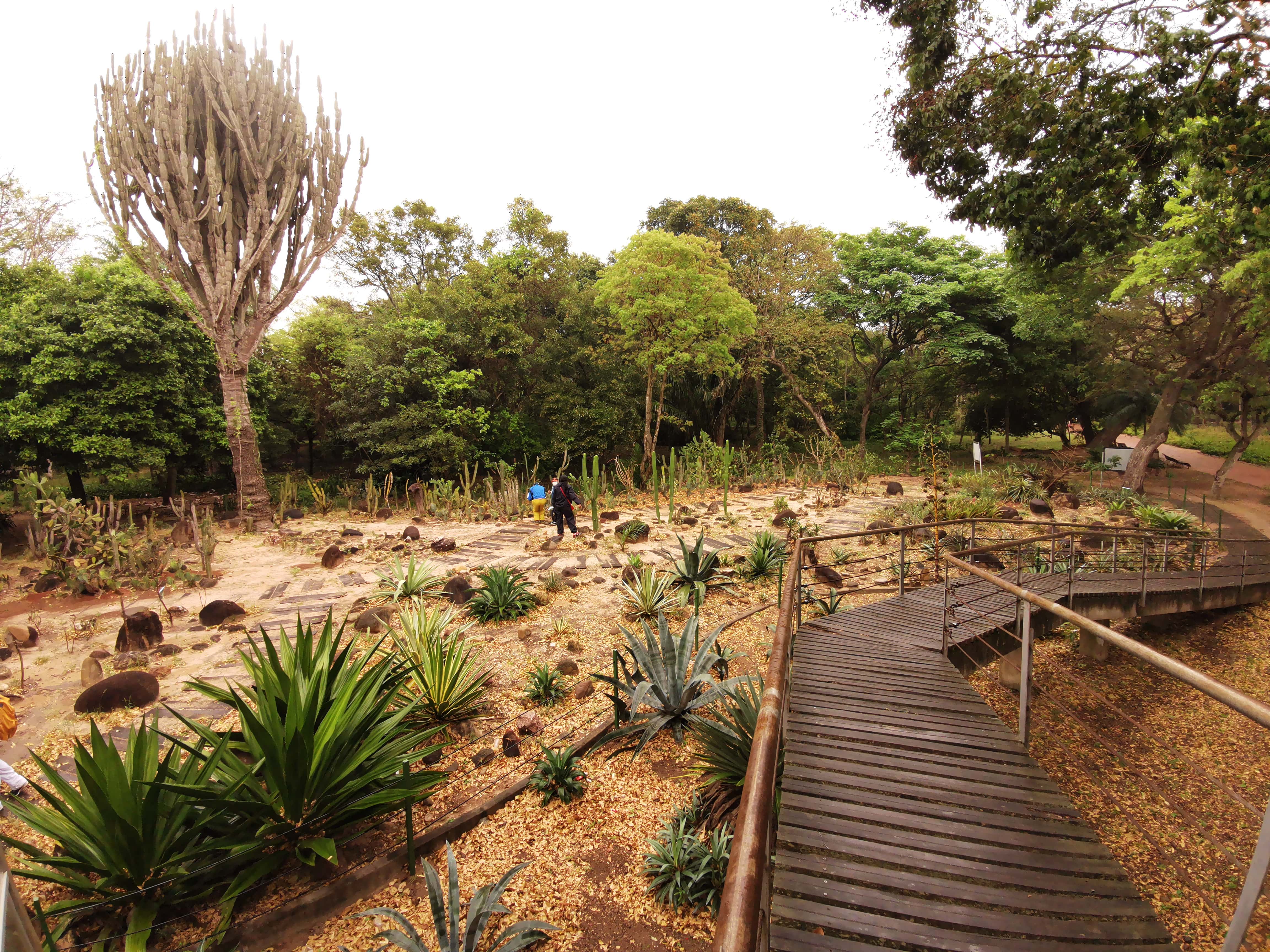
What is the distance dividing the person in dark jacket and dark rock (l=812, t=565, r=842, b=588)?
146 inches

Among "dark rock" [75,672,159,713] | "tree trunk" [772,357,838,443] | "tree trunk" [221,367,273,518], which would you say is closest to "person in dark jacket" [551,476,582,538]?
"dark rock" [75,672,159,713]

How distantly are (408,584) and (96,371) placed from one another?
910cm

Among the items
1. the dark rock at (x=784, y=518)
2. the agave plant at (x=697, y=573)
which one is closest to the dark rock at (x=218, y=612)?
the agave plant at (x=697, y=573)

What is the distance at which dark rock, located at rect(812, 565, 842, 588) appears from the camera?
6.35m

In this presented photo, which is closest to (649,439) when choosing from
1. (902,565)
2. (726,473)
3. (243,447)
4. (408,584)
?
(726,473)

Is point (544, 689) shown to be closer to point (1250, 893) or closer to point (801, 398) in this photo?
point (1250, 893)

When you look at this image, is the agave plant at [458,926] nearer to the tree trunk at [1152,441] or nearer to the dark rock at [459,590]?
the dark rock at [459,590]

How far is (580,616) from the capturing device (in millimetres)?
5727

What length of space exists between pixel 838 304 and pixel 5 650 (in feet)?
61.7

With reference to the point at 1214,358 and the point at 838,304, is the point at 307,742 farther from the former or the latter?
the point at 838,304

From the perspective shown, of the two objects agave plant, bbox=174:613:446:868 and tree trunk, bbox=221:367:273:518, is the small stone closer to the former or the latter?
agave plant, bbox=174:613:446:868

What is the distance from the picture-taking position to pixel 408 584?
6102mm

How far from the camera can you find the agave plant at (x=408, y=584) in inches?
239

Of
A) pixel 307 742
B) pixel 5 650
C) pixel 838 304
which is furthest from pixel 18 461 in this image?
pixel 838 304
